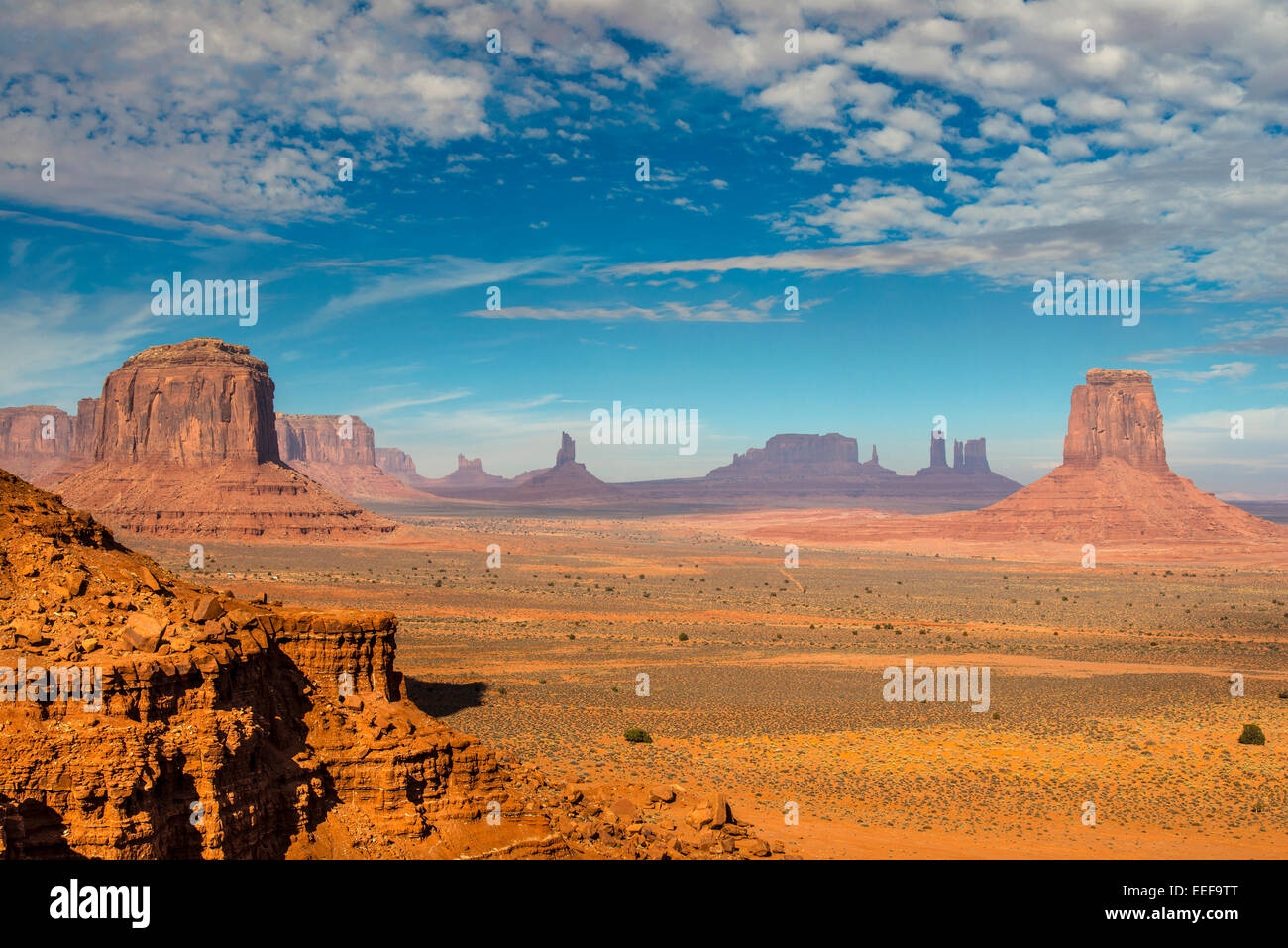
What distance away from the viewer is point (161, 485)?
11069cm

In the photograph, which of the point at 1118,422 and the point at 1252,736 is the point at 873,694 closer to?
the point at 1252,736

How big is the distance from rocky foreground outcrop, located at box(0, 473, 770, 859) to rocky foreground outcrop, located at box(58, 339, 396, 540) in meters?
96.6

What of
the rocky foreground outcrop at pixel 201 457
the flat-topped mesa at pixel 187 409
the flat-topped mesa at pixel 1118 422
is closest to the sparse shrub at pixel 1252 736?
the rocky foreground outcrop at pixel 201 457

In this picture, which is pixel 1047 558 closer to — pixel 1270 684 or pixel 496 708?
pixel 1270 684

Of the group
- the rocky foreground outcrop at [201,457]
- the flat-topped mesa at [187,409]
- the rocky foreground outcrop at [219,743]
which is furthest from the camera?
the flat-topped mesa at [187,409]

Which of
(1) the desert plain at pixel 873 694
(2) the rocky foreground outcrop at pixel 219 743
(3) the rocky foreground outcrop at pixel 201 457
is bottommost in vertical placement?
(1) the desert plain at pixel 873 694

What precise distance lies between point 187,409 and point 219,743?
397 ft

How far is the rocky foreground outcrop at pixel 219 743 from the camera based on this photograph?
958cm

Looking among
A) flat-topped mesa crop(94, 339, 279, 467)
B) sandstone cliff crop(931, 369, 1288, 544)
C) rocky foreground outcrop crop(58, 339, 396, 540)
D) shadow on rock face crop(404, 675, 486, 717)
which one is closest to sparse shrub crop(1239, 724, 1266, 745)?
shadow on rock face crop(404, 675, 486, 717)

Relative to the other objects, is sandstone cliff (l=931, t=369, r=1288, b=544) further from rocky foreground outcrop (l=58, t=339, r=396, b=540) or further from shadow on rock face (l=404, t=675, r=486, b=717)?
shadow on rock face (l=404, t=675, r=486, b=717)

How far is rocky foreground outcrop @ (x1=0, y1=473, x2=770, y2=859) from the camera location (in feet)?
31.4

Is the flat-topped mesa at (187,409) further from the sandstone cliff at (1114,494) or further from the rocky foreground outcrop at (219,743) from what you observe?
the sandstone cliff at (1114,494)

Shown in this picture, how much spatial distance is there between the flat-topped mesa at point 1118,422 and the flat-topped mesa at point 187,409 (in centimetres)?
13378
